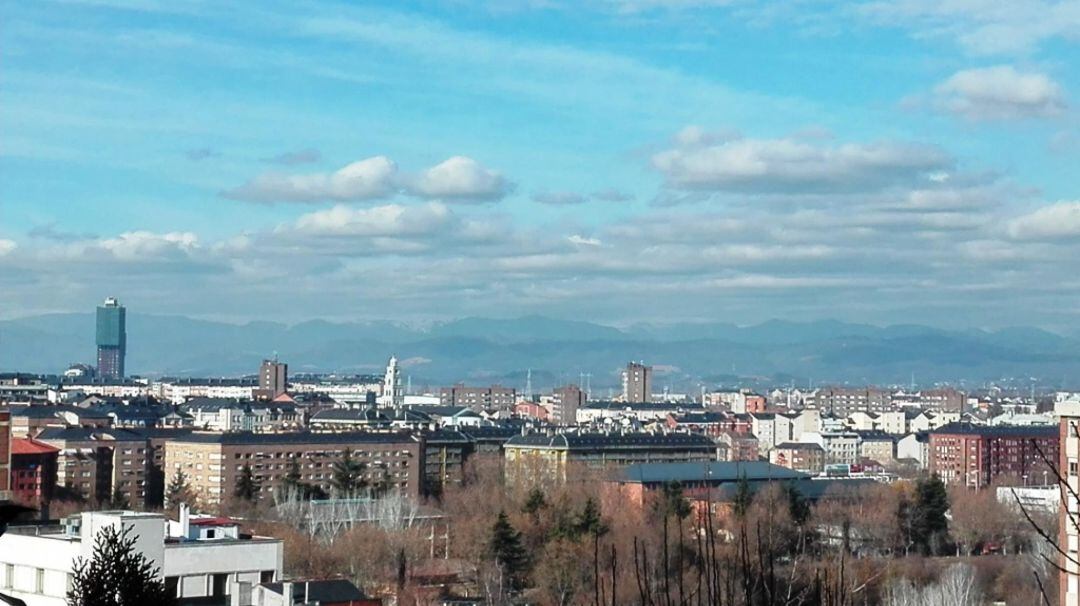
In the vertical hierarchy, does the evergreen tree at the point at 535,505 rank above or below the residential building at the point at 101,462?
below

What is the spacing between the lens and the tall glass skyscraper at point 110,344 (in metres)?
182

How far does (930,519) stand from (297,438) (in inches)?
889

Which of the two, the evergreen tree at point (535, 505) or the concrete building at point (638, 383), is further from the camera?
the concrete building at point (638, 383)

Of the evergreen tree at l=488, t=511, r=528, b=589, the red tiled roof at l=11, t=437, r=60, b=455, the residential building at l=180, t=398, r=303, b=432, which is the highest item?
the residential building at l=180, t=398, r=303, b=432

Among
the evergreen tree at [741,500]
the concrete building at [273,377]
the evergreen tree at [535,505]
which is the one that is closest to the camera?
the evergreen tree at [741,500]

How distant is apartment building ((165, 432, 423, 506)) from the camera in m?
51.5

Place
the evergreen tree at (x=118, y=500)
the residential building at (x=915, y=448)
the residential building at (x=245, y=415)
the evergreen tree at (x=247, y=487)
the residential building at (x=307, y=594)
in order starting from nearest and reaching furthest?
the residential building at (x=307, y=594) → the evergreen tree at (x=118, y=500) → the evergreen tree at (x=247, y=487) → the residential building at (x=245, y=415) → the residential building at (x=915, y=448)

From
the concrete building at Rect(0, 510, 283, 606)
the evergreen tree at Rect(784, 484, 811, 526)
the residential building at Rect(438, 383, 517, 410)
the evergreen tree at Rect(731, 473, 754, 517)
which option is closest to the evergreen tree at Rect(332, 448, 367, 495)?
the evergreen tree at Rect(784, 484, 811, 526)

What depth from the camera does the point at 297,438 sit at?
5384 centimetres

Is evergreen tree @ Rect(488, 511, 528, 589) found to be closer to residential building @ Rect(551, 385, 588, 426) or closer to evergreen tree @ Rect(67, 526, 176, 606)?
evergreen tree @ Rect(67, 526, 176, 606)

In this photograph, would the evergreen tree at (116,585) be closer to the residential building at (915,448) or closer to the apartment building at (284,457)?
the apartment building at (284,457)

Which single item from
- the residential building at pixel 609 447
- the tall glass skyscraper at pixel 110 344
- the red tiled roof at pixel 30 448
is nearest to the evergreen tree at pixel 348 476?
the residential building at pixel 609 447

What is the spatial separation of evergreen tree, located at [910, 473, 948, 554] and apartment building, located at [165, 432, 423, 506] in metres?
16.5

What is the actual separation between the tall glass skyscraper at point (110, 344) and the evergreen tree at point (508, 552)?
504ft
